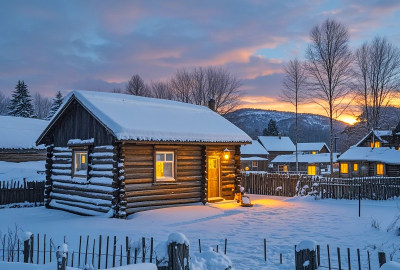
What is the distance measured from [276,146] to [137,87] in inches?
1311

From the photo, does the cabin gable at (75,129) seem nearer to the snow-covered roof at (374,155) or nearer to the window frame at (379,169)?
the snow-covered roof at (374,155)

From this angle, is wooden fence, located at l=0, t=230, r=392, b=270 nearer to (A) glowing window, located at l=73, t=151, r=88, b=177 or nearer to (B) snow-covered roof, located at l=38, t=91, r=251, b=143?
(B) snow-covered roof, located at l=38, t=91, r=251, b=143

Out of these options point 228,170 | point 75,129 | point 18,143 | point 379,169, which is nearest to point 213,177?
point 228,170

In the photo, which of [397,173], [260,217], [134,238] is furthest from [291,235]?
[397,173]

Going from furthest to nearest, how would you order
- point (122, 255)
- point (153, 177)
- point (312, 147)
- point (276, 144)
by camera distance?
point (312, 147), point (276, 144), point (153, 177), point (122, 255)

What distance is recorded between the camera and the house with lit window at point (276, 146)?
252 feet

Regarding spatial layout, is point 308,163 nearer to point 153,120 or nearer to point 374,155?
point 374,155

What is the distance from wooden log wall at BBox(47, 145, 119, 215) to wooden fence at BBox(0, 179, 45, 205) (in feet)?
5.63

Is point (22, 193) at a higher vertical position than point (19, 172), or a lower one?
lower

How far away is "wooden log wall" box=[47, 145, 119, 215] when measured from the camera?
52.2 ft

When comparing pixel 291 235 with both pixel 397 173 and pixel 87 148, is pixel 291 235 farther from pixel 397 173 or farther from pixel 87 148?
pixel 397 173

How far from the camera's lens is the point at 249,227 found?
13.5m

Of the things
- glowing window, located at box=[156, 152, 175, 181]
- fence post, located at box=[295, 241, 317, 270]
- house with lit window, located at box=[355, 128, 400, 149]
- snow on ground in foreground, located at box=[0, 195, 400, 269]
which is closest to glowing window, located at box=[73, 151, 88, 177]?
snow on ground in foreground, located at box=[0, 195, 400, 269]

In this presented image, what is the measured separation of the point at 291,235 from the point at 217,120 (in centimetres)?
1055
